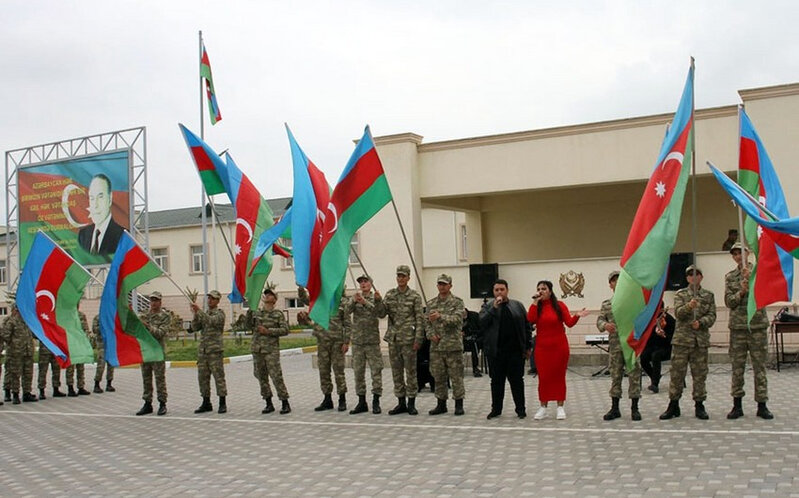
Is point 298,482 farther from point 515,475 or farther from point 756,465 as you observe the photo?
point 756,465

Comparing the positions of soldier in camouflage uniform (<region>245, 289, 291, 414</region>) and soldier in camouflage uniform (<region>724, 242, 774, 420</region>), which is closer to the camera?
soldier in camouflage uniform (<region>724, 242, 774, 420</region>)

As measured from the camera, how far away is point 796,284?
16.2 m

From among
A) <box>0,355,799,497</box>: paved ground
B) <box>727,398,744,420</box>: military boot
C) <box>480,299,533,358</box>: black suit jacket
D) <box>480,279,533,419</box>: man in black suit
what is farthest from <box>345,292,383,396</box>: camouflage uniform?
<box>727,398,744,420</box>: military boot

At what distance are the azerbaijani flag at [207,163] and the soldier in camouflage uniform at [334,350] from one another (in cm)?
218

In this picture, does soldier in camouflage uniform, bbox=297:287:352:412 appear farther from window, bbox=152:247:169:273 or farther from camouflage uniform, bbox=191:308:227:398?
window, bbox=152:247:169:273

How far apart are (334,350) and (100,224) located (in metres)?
16.5

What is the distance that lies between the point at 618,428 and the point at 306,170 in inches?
198

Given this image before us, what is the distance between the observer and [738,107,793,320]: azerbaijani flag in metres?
9.43

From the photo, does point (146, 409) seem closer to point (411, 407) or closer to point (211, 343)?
point (211, 343)

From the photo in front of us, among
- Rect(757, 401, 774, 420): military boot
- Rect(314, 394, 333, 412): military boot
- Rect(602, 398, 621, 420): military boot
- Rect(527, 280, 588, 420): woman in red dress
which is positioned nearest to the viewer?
Rect(757, 401, 774, 420): military boot

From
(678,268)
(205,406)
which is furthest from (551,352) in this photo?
(678,268)

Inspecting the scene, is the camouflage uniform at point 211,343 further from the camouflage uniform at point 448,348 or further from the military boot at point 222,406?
the camouflage uniform at point 448,348

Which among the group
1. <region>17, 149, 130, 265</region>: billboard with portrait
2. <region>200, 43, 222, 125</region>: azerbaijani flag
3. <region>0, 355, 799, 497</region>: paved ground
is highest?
<region>200, 43, 222, 125</region>: azerbaijani flag

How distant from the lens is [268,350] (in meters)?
12.5
